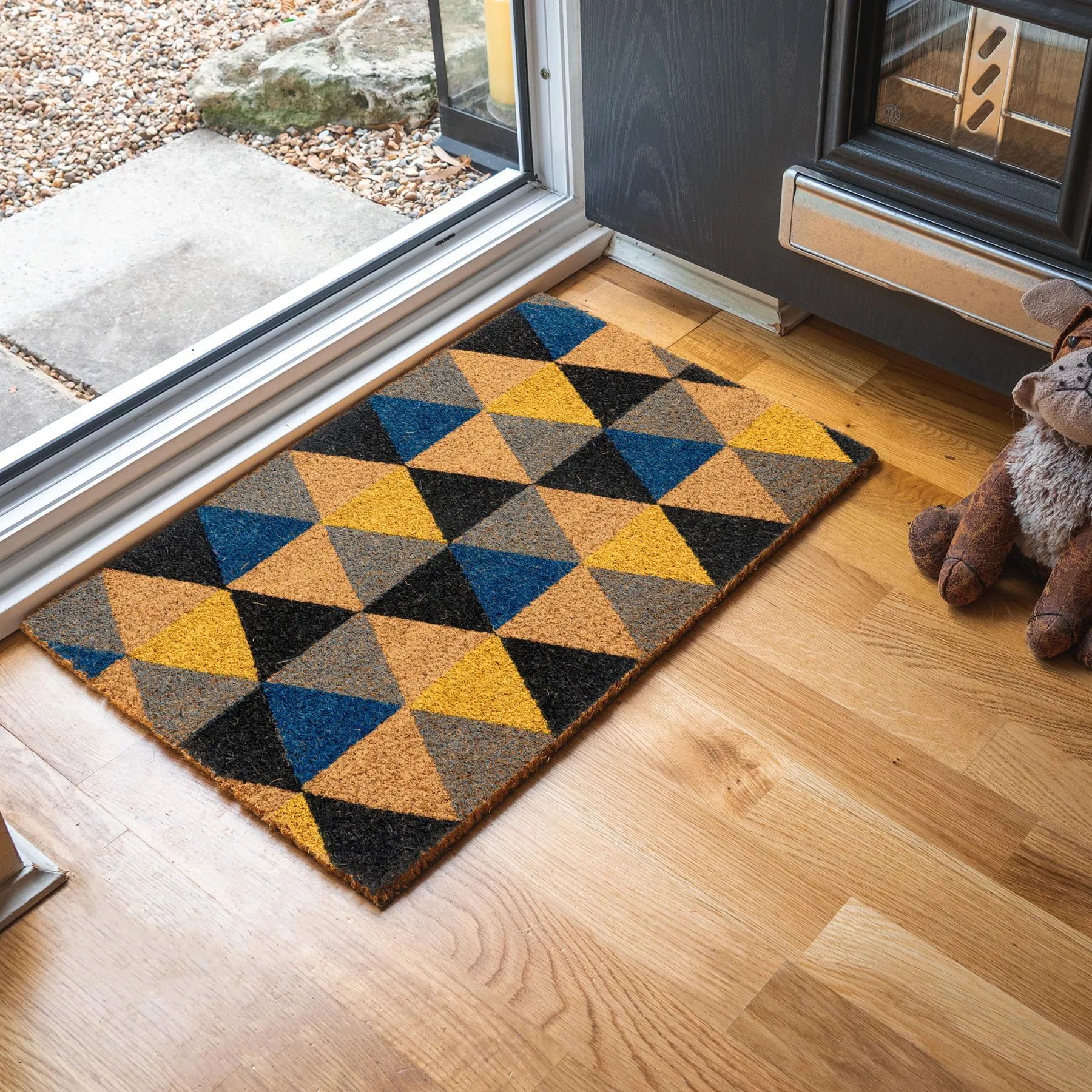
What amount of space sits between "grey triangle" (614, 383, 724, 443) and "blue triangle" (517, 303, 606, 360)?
0.55 ft

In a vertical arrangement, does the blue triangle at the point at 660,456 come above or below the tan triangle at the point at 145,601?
above

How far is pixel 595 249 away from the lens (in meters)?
2.02

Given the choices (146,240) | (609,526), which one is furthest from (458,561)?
(146,240)

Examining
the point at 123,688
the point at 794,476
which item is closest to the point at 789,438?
the point at 794,476

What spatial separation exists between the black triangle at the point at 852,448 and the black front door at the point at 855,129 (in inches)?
5.5

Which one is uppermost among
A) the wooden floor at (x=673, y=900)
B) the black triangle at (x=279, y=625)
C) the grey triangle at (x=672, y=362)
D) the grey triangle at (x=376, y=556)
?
the grey triangle at (x=672, y=362)

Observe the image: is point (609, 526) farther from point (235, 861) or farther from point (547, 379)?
point (235, 861)

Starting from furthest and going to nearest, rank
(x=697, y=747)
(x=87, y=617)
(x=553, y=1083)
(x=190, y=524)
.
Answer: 1. (x=190, y=524)
2. (x=87, y=617)
3. (x=697, y=747)
4. (x=553, y=1083)

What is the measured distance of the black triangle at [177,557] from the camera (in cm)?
156

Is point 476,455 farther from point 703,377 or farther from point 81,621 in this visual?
point 81,621

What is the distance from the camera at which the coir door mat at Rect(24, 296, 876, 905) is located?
4.40 feet

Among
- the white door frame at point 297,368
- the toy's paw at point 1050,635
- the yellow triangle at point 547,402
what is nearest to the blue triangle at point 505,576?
the yellow triangle at point 547,402

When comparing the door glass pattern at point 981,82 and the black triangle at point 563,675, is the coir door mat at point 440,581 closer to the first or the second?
the black triangle at point 563,675

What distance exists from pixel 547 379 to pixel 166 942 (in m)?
0.92
